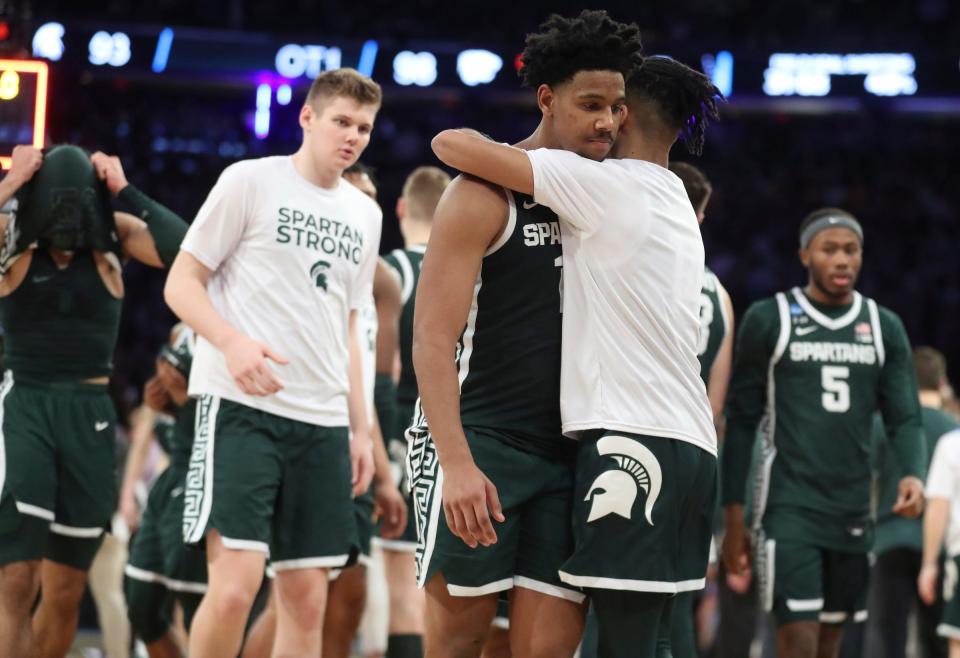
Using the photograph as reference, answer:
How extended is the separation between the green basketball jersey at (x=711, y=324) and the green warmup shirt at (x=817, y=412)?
42 centimetres

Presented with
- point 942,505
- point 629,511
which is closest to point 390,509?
→ point 629,511

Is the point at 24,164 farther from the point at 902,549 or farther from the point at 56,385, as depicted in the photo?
the point at 902,549

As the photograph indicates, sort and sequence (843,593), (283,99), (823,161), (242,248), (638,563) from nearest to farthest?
(638,563)
(242,248)
(843,593)
(283,99)
(823,161)

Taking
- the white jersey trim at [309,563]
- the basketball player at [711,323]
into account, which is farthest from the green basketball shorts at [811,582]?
the white jersey trim at [309,563]

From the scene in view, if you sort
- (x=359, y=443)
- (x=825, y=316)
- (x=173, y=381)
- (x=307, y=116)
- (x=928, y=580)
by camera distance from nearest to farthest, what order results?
(x=307, y=116) < (x=359, y=443) < (x=825, y=316) < (x=173, y=381) < (x=928, y=580)

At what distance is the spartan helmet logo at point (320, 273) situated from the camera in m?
5.00

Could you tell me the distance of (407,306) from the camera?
669cm

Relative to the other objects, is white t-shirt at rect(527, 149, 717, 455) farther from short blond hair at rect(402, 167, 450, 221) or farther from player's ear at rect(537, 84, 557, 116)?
short blond hair at rect(402, 167, 450, 221)

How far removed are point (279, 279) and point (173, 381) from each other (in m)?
1.78

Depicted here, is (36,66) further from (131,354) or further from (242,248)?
(131,354)

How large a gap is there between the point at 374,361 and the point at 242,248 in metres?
1.50

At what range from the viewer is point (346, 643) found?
5.78 metres

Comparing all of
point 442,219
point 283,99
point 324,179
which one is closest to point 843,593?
point 324,179

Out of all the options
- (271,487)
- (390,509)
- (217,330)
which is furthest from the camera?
(390,509)
